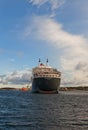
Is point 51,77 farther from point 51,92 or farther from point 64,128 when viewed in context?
point 64,128

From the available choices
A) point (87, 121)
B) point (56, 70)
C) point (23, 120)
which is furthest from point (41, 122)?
point (56, 70)

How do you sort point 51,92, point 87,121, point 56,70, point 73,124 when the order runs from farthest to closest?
point 56,70, point 51,92, point 87,121, point 73,124

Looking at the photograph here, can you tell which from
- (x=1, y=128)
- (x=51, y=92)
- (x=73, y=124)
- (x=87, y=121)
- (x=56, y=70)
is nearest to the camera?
(x=1, y=128)

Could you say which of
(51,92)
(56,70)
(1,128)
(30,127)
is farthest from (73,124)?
(56,70)

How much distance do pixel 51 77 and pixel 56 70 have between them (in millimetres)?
14845

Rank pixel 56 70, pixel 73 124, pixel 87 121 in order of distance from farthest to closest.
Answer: pixel 56 70 → pixel 87 121 → pixel 73 124

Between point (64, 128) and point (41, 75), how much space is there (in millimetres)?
109490

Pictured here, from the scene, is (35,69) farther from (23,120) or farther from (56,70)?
(23,120)

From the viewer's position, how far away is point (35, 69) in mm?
165375

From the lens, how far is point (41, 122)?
4366 cm

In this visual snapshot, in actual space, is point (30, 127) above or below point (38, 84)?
below

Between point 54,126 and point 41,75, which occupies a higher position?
point 41,75

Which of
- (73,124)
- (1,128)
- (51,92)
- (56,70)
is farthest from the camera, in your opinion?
(56,70)

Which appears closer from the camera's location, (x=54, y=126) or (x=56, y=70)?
(x=54, y=126)
